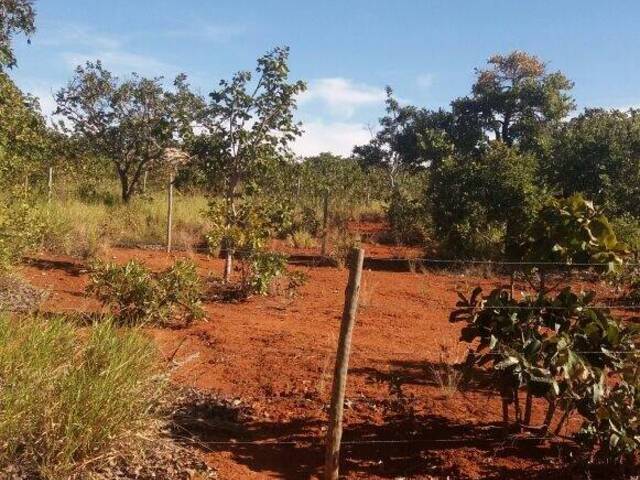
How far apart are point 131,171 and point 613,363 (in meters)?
19.3

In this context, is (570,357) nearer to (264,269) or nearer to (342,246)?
(264,269)

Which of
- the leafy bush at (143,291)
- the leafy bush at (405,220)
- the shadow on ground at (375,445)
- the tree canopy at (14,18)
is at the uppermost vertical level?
the tree canopy at (14,18)

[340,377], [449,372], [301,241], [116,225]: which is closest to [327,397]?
[449,372]

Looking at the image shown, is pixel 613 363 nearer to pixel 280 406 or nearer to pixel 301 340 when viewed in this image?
pixel 280 406

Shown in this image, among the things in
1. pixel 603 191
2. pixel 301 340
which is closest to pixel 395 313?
pixel 301 340

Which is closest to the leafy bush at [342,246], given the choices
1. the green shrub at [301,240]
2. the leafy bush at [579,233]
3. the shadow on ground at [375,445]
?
the green shrub at [301,240]

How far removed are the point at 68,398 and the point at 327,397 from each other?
A: 236 cm

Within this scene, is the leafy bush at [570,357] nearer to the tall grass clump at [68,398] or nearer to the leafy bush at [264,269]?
the tall grass clump at [68,398]

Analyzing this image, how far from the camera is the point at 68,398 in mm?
3600

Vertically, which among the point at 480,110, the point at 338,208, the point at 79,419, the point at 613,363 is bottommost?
the point at 79,419

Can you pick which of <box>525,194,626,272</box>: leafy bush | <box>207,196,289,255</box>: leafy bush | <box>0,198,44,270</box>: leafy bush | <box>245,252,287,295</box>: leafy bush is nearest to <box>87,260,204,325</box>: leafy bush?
<box>0,198,44,270</box>: leafy bush

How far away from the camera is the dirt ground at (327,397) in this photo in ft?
14.3

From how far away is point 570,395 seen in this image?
3.93 metres

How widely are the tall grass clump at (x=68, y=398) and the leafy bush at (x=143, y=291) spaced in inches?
117
